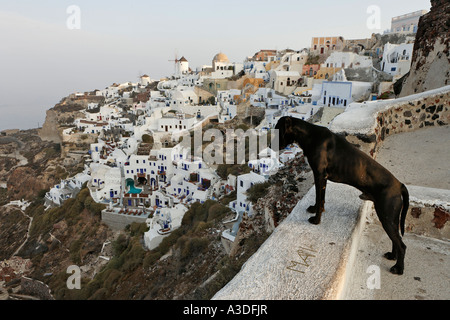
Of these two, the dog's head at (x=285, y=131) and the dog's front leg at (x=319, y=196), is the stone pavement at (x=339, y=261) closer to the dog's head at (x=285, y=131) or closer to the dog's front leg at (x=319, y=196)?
the dog's front leg at (x=319, y=196)

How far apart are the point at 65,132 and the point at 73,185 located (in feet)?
65.0

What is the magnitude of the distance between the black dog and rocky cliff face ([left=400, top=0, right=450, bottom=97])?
7.46 metres

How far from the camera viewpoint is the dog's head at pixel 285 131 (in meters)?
2.79

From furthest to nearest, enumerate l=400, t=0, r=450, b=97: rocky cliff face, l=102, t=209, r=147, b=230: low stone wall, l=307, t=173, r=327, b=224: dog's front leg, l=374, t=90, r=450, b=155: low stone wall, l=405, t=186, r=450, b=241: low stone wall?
l=102, t=209, r=147, b=230: low stone wall
l=400, t=0, r=450, b=97: rocky cliff face
l=374, t=90, r=450, b=155: low stone wall
l=405, t=186, r=450, b=241: low stone wall
l=307, t=173, r=327, b=224: dog's front leg

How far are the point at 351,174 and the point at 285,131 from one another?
29.2 inches

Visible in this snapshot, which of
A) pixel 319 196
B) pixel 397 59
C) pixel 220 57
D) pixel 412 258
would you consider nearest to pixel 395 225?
pixel 412 258

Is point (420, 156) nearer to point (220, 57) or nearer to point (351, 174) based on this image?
point (351, 174)

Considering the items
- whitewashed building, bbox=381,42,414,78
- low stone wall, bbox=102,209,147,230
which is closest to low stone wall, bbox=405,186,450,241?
low stone wall, bbox=102,209,147,230

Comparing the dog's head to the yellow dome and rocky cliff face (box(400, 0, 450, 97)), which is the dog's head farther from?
the yellow dome

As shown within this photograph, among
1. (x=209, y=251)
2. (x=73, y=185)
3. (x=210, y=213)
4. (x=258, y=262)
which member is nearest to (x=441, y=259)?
(x=258, y=262)

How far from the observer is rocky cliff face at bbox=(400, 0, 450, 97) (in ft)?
26.3
